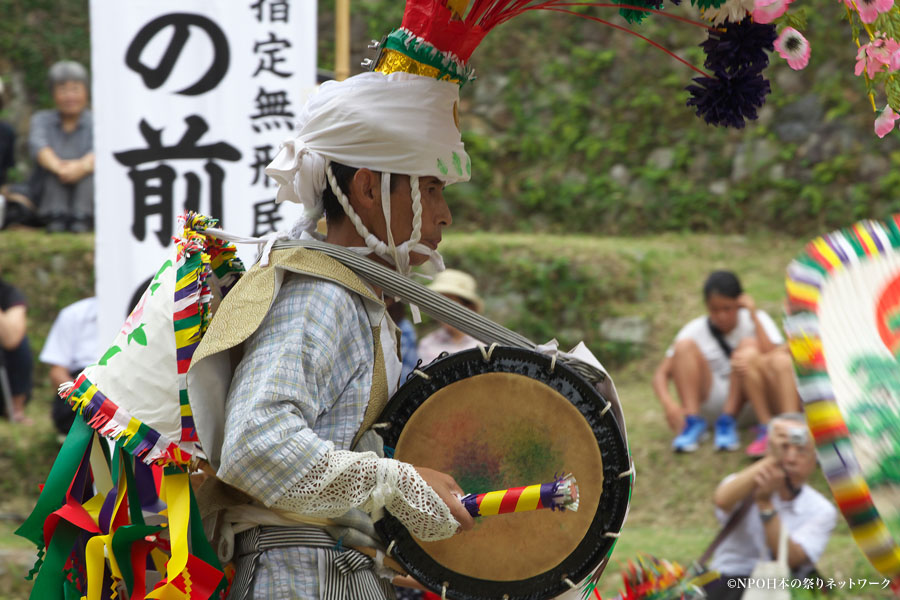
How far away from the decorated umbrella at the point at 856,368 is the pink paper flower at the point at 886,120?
0.20 meters

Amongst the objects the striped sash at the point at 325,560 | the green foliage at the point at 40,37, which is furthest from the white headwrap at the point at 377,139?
the green foliage at the point at 40,37

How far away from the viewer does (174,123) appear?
506 cm

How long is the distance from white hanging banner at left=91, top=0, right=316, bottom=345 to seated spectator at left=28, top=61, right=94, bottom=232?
3.35m

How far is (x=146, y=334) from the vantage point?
2244 mm

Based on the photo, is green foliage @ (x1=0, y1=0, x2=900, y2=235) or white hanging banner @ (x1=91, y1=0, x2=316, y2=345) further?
green foliage @ (x1=0, y1=0, x2=900, y2=235)

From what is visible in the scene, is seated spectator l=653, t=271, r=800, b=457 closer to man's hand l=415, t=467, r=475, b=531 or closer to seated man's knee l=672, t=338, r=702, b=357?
seated man's knee l=672, t=338, r=702, b=357

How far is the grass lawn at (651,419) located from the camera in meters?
5.81

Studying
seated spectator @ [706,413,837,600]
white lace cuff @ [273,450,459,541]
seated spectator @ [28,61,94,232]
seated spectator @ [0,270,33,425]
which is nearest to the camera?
white lace cuff @ [273,450,459,541]

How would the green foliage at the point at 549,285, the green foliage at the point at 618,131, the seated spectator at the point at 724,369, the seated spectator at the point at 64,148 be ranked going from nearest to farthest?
the seated spectator at the point at 724,369 < the seated spectator at the point at 64,148 < the green foliage at the point at 549,285 < the green foliage at the point at 618,131

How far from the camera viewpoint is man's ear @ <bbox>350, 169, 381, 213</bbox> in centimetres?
233

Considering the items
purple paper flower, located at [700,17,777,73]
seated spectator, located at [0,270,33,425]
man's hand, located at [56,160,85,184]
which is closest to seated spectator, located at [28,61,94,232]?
man's hand, located at [56,160,85,184]

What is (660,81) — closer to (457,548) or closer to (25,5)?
(25,5)

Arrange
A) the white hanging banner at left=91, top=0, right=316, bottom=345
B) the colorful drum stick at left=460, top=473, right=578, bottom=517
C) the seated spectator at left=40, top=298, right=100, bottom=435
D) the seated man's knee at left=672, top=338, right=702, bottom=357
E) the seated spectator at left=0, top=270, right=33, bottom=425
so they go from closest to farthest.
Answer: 1. the colorful drum stick at left=460, top=473, right=578, bottom=517
2. the white hanging banner at left=91, top=0, right=316, bottom=345
3. the seated spectator at left=40, top=298, right=100, bottom=435
4. the seated man's knee at left=672, top=338, right=702, bottom=357
5. the seated spectator at left=0, top=270, right=33, bottom=425

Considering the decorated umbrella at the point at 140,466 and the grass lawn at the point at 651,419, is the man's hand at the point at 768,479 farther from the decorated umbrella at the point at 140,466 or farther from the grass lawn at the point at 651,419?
the decorated umbrella at the point at 140,466
